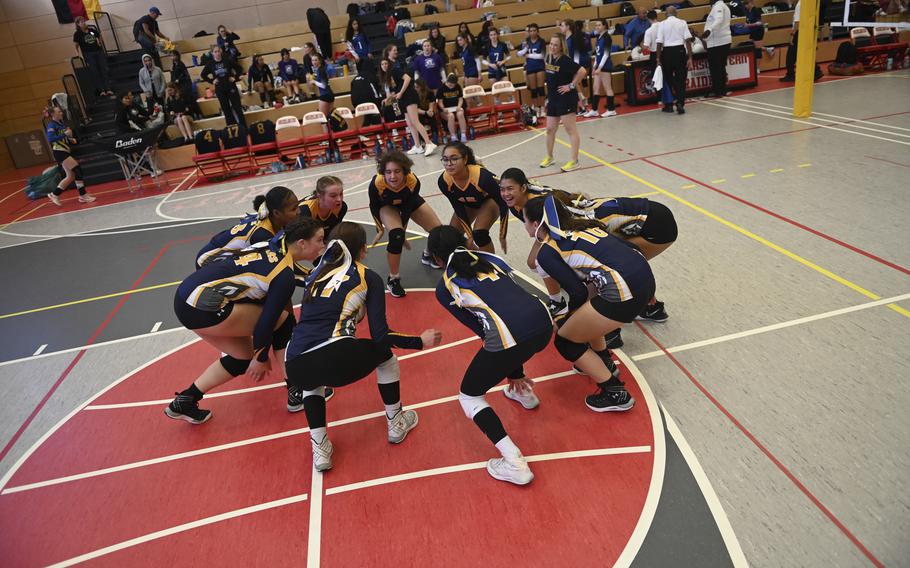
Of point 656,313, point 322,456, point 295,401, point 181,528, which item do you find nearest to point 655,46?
point 656,313

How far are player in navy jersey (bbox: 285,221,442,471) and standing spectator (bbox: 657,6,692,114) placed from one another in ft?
33.0

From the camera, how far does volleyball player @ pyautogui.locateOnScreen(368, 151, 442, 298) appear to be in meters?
5.43

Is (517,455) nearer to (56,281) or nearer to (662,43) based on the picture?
(56,281)

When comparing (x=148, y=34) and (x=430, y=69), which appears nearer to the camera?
(x=430, y=69)

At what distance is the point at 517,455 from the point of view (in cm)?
318

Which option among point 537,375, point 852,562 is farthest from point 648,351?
point 852,562

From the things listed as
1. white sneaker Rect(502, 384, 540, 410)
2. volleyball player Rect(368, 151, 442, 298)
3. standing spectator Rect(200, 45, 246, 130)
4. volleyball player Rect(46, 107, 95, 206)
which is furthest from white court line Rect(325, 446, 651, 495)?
standing spectator Rect(200, 45, 246, 130)

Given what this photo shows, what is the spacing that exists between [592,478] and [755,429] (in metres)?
1.03

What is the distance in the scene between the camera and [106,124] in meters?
16.1

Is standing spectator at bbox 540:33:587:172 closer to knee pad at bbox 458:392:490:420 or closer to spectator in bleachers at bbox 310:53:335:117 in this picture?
knee pad at bbox 458:392:490:420

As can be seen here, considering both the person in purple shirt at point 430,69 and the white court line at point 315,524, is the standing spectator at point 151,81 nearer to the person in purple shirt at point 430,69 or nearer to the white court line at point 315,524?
the person in purple shirt at point 430,69

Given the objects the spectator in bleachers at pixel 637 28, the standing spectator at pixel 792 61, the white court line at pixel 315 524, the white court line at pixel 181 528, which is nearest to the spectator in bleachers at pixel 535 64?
the spectator in bleachers at pixel 637 28

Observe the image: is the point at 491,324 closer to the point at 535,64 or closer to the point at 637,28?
the point at 535,64

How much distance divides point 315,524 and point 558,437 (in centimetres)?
150
